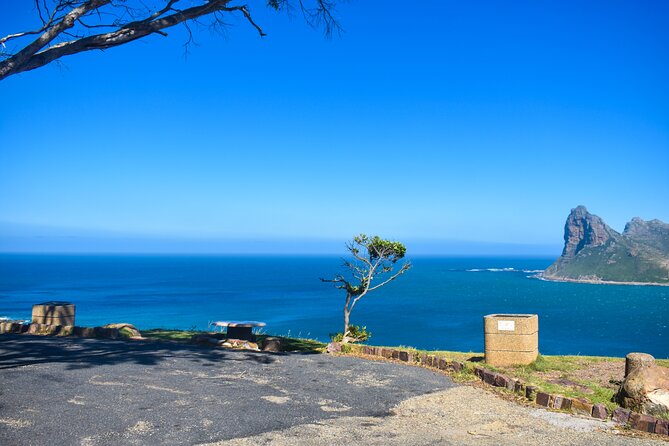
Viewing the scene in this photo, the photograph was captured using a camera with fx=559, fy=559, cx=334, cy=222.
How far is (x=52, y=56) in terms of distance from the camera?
9219 millimetres

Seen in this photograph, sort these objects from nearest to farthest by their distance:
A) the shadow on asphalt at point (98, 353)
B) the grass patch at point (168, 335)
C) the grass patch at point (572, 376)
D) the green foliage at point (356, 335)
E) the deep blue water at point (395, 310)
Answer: the grass patch at point (572, 376), the shadow on asphalt at point (98, 353), the grass patch at point (168, 335), the green foliage at point (356, 335), the deep blue water at point (395, 310)

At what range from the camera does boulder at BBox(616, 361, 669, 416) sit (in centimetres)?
754

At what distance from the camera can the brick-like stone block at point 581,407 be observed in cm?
763

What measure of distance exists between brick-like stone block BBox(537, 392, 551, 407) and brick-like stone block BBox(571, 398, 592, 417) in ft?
1.09

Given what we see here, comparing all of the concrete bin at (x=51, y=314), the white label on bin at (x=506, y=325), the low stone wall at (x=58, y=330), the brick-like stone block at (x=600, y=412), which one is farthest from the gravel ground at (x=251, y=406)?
the concrete bin at (x=51, y=314)

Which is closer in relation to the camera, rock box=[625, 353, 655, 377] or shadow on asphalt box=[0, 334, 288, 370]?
rock box=[625, 353, 655, 377]

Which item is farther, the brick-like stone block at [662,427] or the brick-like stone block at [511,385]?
the brick-like stone block at [511,385]

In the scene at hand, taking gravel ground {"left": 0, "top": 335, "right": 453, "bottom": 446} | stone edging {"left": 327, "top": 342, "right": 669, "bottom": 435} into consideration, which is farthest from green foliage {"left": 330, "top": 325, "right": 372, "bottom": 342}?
stone edging {"left": 327, "top": 342, "right": 669, "bottom": 435}

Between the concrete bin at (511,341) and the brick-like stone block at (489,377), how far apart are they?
202 cm

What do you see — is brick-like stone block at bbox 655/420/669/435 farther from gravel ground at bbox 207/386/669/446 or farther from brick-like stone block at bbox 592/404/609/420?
brick-like stone block at bbox 592/404/609/420

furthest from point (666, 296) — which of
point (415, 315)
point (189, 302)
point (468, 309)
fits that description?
point (189, 302)

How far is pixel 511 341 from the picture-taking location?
38.3 feet

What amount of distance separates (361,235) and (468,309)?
81.6m

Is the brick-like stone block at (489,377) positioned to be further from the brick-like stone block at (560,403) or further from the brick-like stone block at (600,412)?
the brick-like stone block at (600,412)
